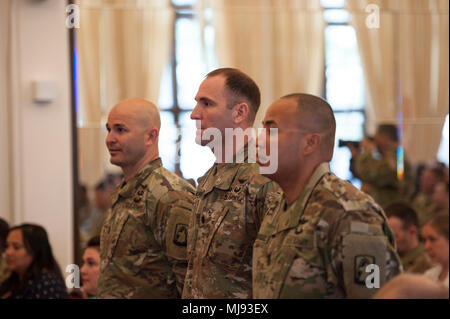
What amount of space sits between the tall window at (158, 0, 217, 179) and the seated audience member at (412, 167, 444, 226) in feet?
6.46

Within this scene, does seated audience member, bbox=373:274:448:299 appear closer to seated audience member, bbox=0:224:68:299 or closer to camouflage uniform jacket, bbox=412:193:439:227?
seated audience member, bbox=0:224:68:299

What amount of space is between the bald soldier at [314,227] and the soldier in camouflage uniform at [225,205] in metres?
0.30

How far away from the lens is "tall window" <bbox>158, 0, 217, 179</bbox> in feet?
20.1

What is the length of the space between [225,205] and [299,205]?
0.53 meters

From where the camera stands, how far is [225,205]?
2.56 m

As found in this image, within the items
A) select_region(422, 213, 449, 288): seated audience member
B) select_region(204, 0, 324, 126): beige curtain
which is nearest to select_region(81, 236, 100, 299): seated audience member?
select_region(422, 213, 449, 288): seated audience member

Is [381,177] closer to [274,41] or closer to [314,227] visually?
[274,41]

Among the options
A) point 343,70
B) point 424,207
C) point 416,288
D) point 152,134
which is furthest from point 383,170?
point 416,288

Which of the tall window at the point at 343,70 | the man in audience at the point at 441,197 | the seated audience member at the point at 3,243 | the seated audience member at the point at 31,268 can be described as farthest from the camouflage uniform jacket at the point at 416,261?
the seated audience member at the point at 3,243

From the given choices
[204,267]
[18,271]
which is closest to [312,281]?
[204,267]

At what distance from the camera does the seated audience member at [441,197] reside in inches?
243

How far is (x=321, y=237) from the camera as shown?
1983mm

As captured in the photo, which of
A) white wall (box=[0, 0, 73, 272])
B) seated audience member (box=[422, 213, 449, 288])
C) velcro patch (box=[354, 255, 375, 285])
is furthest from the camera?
white wall (box=[0, 0, 73, 272])
